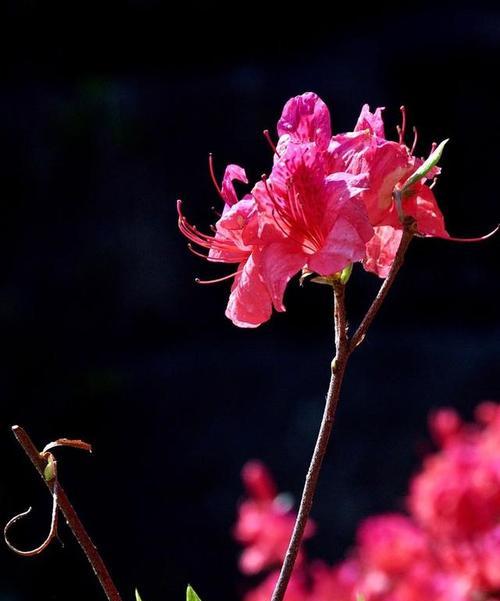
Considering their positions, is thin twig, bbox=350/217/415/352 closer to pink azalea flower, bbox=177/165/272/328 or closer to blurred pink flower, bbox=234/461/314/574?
pink azalea flower, bbox=177/165/272/328

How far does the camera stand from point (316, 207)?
1.90 feet

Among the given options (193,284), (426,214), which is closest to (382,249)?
(426,214)

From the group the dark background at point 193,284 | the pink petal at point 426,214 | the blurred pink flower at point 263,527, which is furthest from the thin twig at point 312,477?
the dark background at point 193,284

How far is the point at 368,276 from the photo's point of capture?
9.04 ft

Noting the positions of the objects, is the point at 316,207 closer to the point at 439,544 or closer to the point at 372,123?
the point at 372,123

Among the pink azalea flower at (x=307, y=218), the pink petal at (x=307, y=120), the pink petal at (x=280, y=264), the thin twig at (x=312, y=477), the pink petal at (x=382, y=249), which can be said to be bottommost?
the thin twig at (x=312, y=477)

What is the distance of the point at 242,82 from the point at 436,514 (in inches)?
65.8

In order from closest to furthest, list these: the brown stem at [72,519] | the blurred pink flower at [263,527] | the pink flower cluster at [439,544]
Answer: the brown stem at [72,519]
the pink flower cluster at [439,544]
the blurred pink flower at [263,527]

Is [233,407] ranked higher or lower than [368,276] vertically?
lower

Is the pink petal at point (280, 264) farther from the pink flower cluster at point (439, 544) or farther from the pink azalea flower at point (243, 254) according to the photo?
the pink flower cluster at point (439, 544)

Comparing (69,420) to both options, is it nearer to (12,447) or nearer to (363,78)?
(12,447)

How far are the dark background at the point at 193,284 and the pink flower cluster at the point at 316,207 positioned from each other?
2048mm

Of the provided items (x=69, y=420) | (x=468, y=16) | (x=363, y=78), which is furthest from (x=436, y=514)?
(x=468, y=16)

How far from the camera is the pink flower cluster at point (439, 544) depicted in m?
1.31
